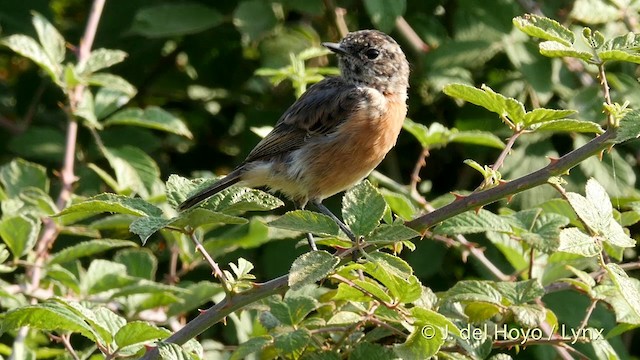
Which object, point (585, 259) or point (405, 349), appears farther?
point (585, 259)

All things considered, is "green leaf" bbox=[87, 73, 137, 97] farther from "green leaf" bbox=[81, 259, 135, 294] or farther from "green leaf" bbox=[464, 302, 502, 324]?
"green leaf" bbox=[464, 302, 502, 324]

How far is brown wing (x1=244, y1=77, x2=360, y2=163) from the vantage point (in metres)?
4.71

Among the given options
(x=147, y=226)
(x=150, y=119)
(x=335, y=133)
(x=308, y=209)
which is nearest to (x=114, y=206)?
(x=147, y=226)

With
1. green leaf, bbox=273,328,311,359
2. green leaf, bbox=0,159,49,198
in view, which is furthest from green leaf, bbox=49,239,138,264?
green leaf, bbox=273,328,311,359

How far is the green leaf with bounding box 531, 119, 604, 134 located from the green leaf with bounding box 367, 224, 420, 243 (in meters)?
0.60

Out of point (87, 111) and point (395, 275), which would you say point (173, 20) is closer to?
point (87, 111)

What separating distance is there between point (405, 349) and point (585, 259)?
3.50 feet

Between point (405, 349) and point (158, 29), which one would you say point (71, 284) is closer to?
point (405, 349)

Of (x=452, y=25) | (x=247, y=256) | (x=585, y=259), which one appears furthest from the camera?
(x=452, y=25)

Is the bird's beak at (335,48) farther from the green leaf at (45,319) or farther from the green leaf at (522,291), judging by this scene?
the green leaf at (45,319)

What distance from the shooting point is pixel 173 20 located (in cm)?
528

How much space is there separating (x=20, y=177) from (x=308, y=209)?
1.37 metres

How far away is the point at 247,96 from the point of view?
5871mm

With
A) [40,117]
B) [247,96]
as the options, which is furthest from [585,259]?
[40,117]
